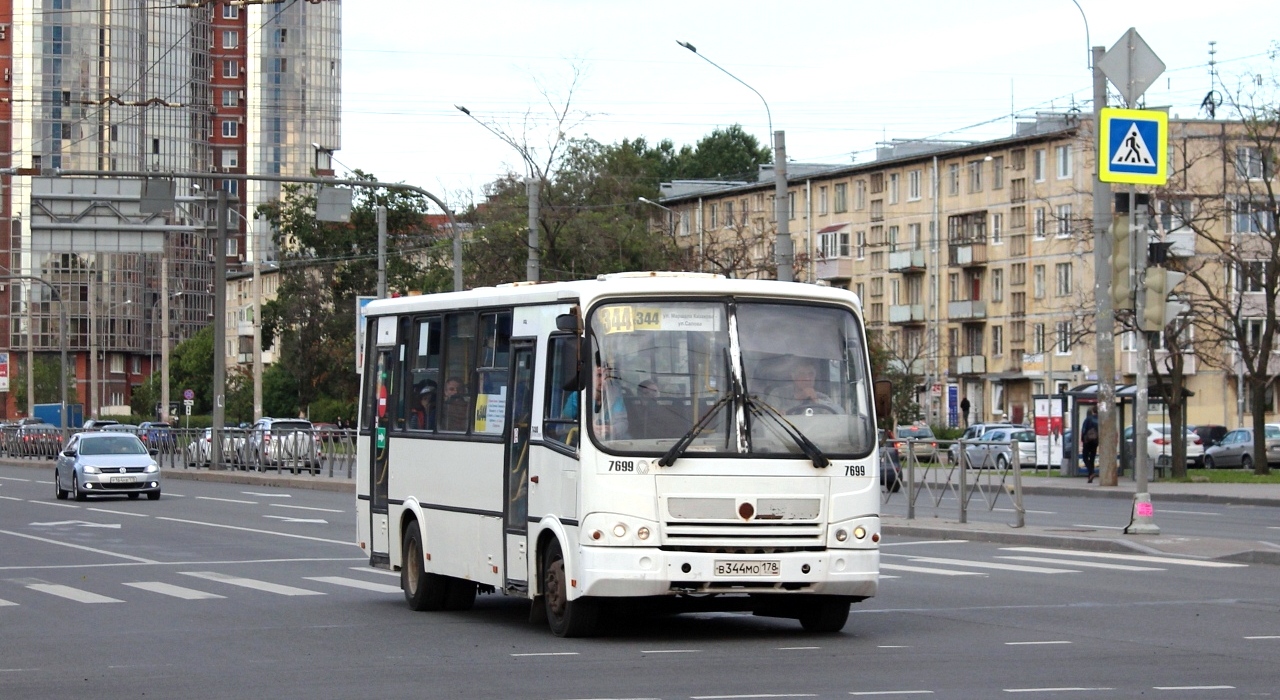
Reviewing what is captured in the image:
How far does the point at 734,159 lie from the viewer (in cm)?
12625

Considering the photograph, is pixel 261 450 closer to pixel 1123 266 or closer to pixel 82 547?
pixel 82 547

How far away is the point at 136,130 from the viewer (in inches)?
4862

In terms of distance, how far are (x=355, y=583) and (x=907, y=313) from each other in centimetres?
7938

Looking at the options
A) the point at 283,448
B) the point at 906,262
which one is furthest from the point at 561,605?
the point at 906,262

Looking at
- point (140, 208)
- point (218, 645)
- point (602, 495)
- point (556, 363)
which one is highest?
point (140, 208)

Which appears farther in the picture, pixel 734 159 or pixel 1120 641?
pixel 734 159

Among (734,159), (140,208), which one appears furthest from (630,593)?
(734,159)

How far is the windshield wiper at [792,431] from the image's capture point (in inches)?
508

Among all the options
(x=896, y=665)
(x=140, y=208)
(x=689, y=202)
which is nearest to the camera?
(x=896, y=665)

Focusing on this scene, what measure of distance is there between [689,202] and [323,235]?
23.9 m

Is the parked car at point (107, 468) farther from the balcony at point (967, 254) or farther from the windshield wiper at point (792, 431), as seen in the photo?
the balcony at point (967, 254)

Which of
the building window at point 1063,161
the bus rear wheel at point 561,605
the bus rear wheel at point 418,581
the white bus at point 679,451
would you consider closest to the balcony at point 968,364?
the building window at point 1063,161

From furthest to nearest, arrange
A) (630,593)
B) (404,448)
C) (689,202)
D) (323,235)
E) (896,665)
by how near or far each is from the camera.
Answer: (689,202), (323,235), (404,448), (630,593), (896,665)

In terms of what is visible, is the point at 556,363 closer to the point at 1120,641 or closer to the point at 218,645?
the point at 218,645
